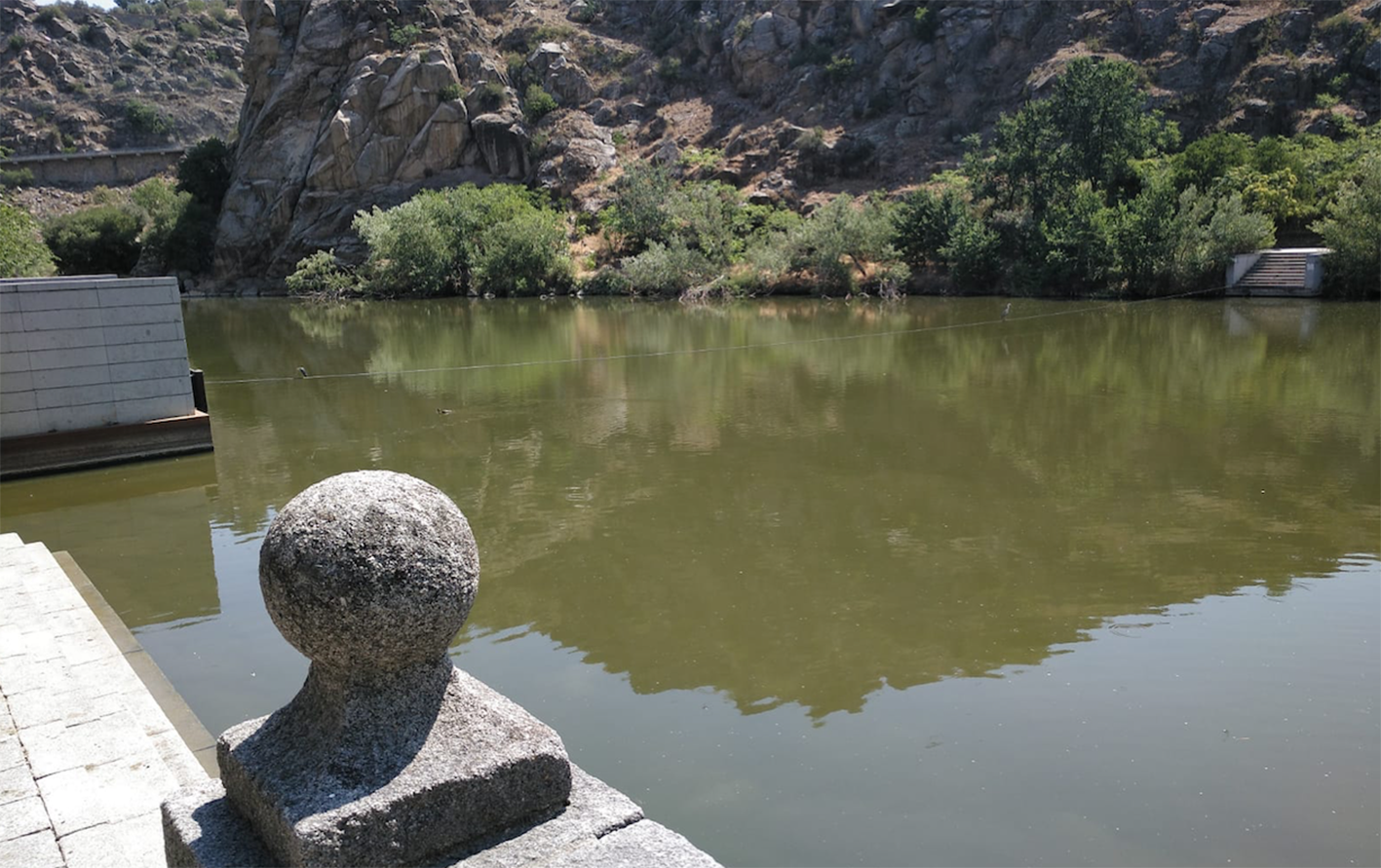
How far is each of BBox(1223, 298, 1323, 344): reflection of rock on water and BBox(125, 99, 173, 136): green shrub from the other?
82.2 m

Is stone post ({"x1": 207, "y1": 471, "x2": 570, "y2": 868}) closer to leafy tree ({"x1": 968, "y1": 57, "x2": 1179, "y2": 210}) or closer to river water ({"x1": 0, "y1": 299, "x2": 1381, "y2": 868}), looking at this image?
river water ({"x1": 0, "y1": 299, "x2": 1381, "y2": 868})

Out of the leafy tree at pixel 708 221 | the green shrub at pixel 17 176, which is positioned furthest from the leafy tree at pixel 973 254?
the green shrub at pixel 17 176

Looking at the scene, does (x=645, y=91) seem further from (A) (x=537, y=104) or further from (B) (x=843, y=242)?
(B) (x=843, y=242)

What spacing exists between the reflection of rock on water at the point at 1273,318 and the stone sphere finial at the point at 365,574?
1049 inches

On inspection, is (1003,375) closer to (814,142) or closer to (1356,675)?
(1356,675)

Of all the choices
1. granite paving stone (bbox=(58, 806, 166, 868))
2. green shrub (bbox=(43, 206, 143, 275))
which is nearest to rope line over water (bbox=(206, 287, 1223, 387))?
granite paving stone (bbox=(58, 806, 166, 868))

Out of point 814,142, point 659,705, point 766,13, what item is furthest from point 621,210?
point 659,705

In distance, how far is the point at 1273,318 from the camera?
30.4 meters

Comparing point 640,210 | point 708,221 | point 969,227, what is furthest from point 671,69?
point 969,227

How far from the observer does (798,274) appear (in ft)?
152

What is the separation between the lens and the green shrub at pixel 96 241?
61.2 meters

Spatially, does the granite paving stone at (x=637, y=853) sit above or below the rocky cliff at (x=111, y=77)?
below

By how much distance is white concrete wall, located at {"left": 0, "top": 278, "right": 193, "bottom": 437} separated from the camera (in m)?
13.0

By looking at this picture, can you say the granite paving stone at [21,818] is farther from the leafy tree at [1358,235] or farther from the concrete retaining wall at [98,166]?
the concrete retaining wall at [98,166]
